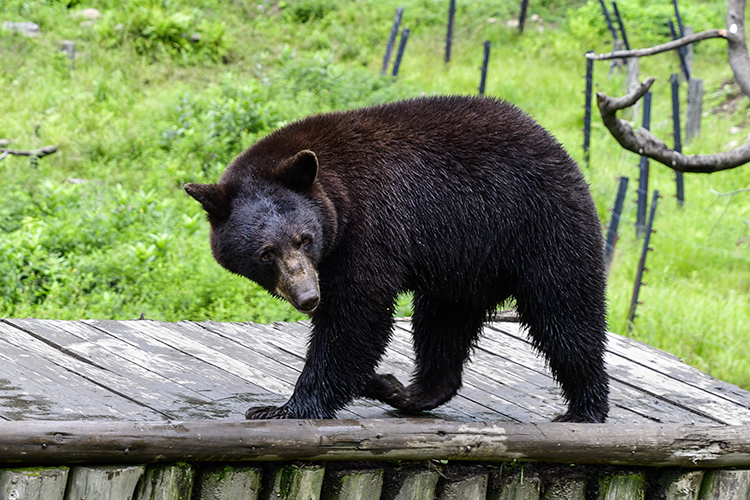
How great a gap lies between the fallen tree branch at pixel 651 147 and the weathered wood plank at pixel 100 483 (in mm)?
2675

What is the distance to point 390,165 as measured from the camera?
320 cm

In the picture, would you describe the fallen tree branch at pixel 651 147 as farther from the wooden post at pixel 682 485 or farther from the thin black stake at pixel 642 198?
the thin black stake at pixel 642 198

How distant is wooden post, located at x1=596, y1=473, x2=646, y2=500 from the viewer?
328cm

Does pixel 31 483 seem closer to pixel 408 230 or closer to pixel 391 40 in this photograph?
pixel 408 230

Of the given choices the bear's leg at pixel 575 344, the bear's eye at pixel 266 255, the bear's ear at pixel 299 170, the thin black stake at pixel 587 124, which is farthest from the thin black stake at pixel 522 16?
the bear's eye at pixel 266 255

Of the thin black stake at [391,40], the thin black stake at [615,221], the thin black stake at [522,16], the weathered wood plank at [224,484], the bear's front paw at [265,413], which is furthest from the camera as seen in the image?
the thin black stake at [522,16]

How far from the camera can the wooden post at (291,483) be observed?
9.29 feet

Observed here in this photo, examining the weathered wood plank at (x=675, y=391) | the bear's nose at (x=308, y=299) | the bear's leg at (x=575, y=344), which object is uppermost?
the bear's nose at (x=308, y=299)

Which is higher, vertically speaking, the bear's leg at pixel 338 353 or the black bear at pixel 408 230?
the black bear at pixel 408 230

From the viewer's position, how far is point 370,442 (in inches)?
114

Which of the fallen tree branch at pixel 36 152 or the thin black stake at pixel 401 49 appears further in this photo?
the thin black stake at pixel 401 49

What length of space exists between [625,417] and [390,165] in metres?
1.63

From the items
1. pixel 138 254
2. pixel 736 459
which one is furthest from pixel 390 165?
pixel 138 254

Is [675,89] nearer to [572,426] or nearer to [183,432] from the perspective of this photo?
[572,426]
